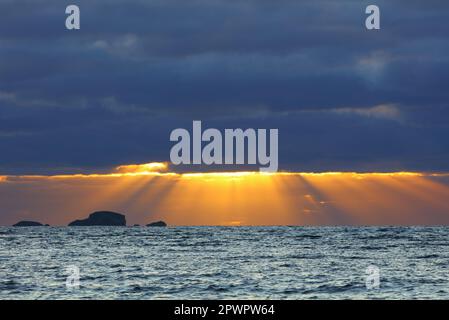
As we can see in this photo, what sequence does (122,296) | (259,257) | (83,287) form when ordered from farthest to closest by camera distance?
(259,257) → (83,287) → (122,296)

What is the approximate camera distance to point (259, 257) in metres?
83.2

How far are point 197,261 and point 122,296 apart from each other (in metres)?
30.2

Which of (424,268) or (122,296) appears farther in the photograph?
(424,268)

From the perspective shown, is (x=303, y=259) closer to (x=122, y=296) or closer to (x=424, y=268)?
(x=424, y=268)
